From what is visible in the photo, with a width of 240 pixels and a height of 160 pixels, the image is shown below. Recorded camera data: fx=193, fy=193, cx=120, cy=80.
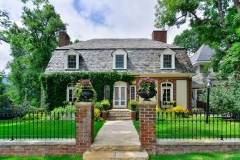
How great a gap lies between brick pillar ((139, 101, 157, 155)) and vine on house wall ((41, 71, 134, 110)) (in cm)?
1082

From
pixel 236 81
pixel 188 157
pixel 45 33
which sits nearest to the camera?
pixel 188 157

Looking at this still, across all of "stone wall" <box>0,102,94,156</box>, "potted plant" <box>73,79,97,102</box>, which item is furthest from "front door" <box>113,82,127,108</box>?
"stone wall" <box>0,102,94,156</box>

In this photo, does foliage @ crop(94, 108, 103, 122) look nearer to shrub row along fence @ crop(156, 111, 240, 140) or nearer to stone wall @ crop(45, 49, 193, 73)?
stone wall @ crop(45, 49, 193, 73)

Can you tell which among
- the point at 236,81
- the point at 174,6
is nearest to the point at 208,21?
the point at 174,6

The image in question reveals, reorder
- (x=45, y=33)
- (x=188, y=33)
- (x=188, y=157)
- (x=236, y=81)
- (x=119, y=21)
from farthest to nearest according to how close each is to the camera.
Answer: (x=188, y=33), (x=45, y=33), (x=119, y=21), (x=236, y=81), (x=188, y=157)

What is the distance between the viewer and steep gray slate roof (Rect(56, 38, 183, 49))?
18303mm

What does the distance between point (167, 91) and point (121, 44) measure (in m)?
6.49

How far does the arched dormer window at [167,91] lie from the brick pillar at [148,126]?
1175 cm

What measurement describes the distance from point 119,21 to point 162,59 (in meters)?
5.10

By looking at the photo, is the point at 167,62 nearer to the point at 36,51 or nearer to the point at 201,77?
the point at 201,77

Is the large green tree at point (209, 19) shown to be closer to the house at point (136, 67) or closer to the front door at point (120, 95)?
the house at point (136, 67)

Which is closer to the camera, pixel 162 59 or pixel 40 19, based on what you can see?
pixel 162 59

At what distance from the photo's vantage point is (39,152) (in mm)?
5566

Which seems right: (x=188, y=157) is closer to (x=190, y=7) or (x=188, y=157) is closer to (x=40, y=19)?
(x=190, y=7)
